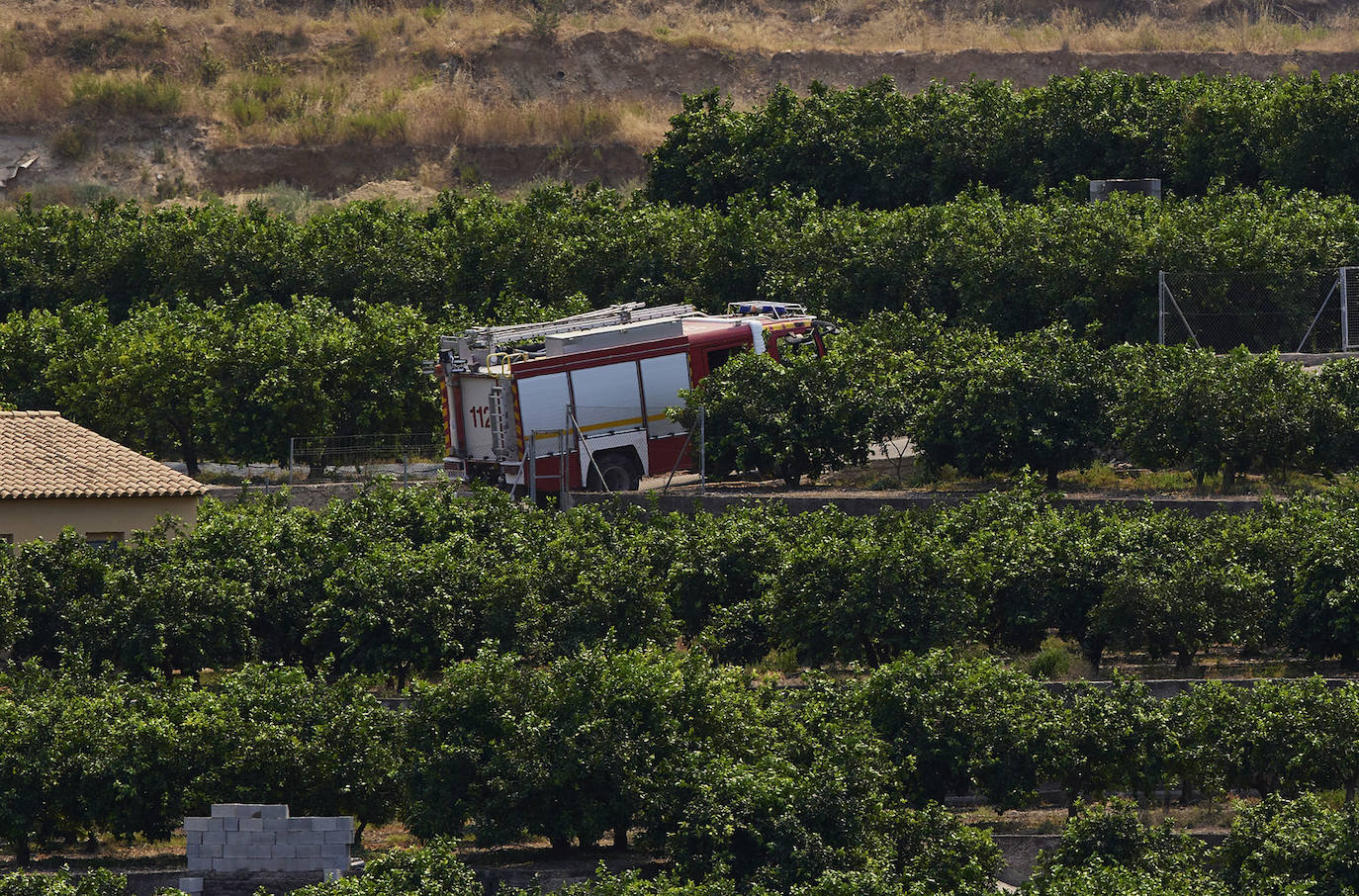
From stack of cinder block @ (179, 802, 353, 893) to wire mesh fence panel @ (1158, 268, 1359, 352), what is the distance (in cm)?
2011

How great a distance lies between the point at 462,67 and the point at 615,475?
43.0 m

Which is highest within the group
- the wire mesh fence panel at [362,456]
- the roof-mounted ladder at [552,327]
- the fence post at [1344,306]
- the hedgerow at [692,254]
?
the hedgerow at [692,254]

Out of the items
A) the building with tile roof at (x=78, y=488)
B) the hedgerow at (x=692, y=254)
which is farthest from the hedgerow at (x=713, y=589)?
the hedgerow at (x=692, y=254)

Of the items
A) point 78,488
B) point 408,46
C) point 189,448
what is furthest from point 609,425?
point 408,46

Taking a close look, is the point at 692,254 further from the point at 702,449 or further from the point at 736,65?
the point at 736,65

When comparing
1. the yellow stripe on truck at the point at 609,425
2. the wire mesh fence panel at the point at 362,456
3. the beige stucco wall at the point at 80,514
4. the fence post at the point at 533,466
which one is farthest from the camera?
the wire mesh fence panel at the point at 362,456

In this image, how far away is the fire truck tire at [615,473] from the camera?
115 ft

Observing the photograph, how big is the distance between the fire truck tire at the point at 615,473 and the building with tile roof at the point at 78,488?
20.7 feet

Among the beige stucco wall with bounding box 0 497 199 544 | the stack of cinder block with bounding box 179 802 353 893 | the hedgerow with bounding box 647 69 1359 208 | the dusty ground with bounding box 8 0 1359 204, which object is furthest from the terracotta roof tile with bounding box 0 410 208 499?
the dusty ground with bounding box 8 0 1359 204

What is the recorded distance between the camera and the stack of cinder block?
76.6 ft

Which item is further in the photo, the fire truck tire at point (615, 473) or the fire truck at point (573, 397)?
the fire truck tire at point (615, 473)

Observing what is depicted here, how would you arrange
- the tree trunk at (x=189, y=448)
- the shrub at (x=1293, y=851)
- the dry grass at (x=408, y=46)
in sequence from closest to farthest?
1. the shrub at (x=1293, y=851)
2. the tree trunk at (x=189, y=448)
3. the dry grass at (x=408, y=46)

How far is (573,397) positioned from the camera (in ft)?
114

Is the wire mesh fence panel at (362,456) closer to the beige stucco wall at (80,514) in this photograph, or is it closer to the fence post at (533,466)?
the beige stucco wall at (80,514)
